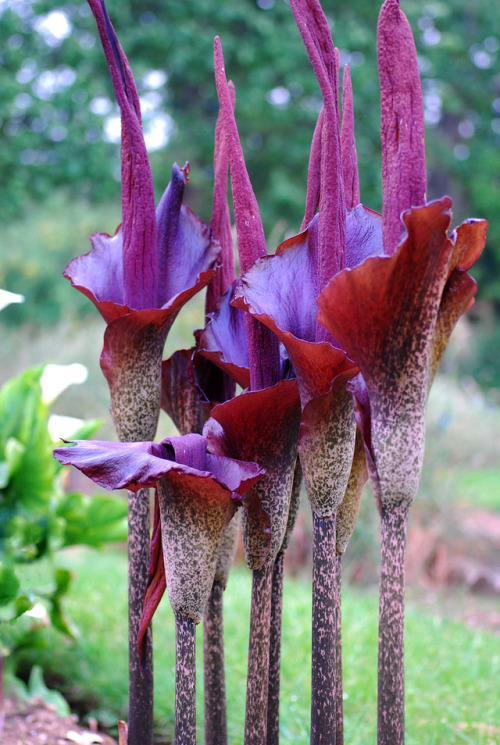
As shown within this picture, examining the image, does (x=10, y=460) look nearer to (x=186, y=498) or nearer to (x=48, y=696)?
(x=48, y=696)

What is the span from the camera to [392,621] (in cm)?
61

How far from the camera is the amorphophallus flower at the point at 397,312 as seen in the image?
0.54 metres

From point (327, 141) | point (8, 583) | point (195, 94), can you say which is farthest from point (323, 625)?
point (195, 94)

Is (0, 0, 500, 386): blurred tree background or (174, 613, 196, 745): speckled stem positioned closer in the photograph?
(174, 613, 196, 745): speckled stem

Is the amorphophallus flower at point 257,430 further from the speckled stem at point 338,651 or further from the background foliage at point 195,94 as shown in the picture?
the background foliage at point 195,94

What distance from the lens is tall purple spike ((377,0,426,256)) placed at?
0.59 m

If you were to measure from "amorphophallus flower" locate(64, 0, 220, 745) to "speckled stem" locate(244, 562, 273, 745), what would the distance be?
16 cm

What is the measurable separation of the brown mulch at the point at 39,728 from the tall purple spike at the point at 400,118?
2.92 feet

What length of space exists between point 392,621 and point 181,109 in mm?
10126

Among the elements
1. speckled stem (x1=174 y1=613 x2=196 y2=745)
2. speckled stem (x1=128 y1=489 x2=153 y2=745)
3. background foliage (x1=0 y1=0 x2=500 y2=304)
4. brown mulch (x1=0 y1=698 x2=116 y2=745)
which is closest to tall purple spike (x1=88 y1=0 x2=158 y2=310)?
Answer: speckled stem (x1=128 y1=489 x2=153 y2=745)

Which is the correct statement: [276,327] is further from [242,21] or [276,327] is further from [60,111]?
[242,21]

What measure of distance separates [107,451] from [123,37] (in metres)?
9.05

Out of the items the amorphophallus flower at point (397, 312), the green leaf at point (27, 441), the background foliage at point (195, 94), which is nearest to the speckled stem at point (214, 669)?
the amorphophallus flower at point (397, 312)

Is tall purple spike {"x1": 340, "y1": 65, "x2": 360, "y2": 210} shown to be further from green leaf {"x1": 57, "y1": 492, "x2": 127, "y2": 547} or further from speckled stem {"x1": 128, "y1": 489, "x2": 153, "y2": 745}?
green leaf {"x1": 57, "y1": 492, "x2": 127, "y2": 547}
